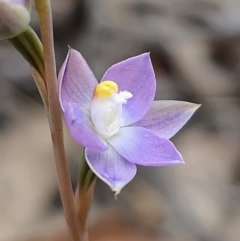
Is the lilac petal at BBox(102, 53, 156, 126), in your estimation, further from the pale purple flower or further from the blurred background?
the blurred background

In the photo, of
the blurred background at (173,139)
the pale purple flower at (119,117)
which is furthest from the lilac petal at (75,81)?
the blurred background at (173,139)

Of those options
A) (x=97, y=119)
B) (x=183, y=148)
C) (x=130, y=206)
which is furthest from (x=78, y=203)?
(x=183, y=148)

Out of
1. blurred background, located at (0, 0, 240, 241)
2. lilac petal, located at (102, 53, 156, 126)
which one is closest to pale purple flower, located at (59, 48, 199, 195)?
lilac petal, located at (102, 53, 156, 126)

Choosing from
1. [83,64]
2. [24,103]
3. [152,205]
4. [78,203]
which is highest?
[83,64]

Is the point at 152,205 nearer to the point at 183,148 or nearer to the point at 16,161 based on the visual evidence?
the point at 183,148

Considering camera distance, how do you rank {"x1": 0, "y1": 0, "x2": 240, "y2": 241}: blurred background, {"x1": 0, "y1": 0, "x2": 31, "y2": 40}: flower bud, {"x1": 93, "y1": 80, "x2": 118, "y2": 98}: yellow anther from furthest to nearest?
{"x1": 0, "y1": 0, "x2": 240, "y2": 241}: blurred background
{"x1": 93, "y1": 80, "x2": 118, "y2": 98}: yellow anther
{"x1": 0, "y1": 0, "x2": 31, "y2": 40}: flower bud
